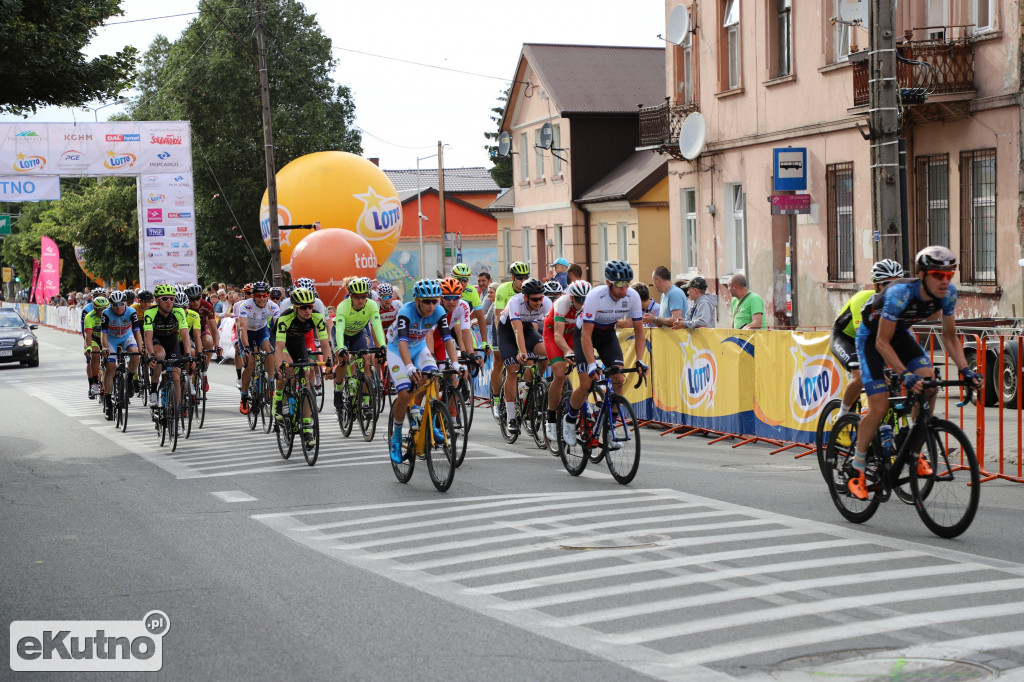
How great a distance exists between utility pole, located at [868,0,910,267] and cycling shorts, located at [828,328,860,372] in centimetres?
343

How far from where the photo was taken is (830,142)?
82.1 feet

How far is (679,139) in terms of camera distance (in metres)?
31.0

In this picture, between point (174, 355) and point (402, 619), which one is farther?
point (174, 355)

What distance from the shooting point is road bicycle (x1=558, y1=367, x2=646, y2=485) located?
10863 millimetres

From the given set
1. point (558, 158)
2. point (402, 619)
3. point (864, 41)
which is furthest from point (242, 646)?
point (558, 158)

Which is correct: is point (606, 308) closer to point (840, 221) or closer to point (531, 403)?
point (531, 403)

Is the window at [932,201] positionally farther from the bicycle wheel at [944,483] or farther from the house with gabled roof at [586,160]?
the house with gabled roof at [586,160]

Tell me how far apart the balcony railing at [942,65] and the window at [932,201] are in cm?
148

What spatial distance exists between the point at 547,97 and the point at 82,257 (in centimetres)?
3878

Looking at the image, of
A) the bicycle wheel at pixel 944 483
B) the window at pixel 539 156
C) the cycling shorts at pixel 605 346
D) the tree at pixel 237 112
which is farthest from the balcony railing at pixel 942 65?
the tree at pixel 237 112

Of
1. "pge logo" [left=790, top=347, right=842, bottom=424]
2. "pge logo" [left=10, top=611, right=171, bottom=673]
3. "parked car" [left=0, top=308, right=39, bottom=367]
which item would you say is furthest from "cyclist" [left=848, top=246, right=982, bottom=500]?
"parked car" [left=0, top=308, right=39, bottom=367]

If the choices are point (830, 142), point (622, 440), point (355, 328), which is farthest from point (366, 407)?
point (830, 142)

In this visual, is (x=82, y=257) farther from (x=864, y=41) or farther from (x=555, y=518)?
(x=555, y=518)

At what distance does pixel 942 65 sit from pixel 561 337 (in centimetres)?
1192
